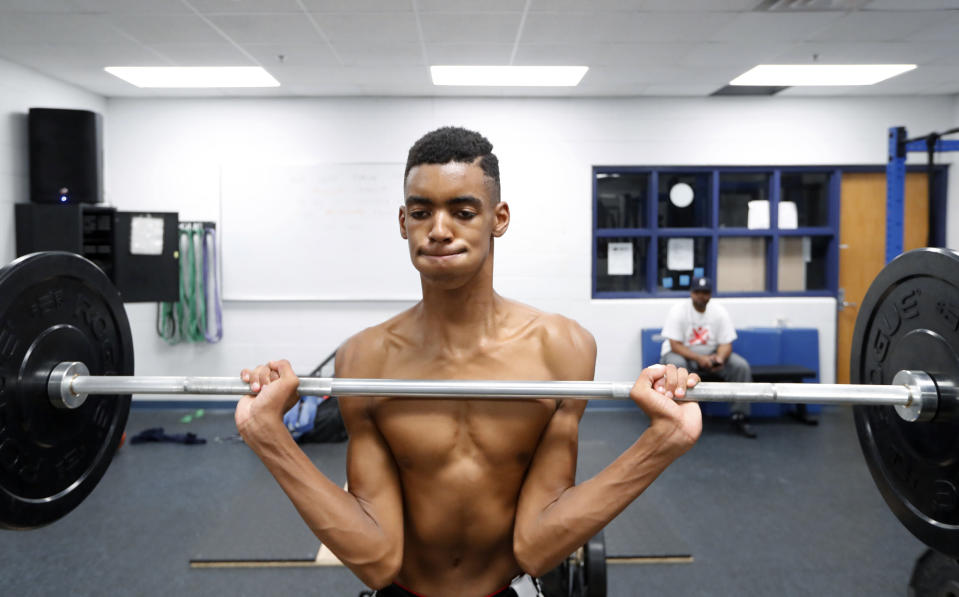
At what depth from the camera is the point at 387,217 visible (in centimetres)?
509

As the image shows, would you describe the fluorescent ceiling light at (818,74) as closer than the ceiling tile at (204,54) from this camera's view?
No

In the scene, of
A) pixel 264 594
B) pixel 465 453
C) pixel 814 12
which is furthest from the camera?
pixel 814 12

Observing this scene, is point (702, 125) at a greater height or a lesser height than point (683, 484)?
greater

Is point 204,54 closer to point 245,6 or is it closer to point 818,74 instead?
point 245,6

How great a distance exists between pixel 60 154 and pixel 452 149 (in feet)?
13.4

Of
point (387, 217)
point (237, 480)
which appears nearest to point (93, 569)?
point (237, 480)

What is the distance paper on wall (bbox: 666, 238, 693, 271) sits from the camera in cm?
538

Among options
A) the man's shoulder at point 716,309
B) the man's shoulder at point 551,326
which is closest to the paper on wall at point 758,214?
the man's shoulder at point 716,309

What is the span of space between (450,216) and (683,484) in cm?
294

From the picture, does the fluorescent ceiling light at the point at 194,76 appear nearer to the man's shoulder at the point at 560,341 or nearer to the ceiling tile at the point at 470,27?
the ceiling tile at the point at 470,27

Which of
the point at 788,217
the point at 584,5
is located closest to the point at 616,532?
the point at 584,5

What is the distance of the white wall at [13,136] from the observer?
409cm

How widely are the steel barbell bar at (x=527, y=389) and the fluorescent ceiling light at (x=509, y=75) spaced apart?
11.5 feet

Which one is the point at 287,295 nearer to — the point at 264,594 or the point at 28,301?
the point at 264,594
